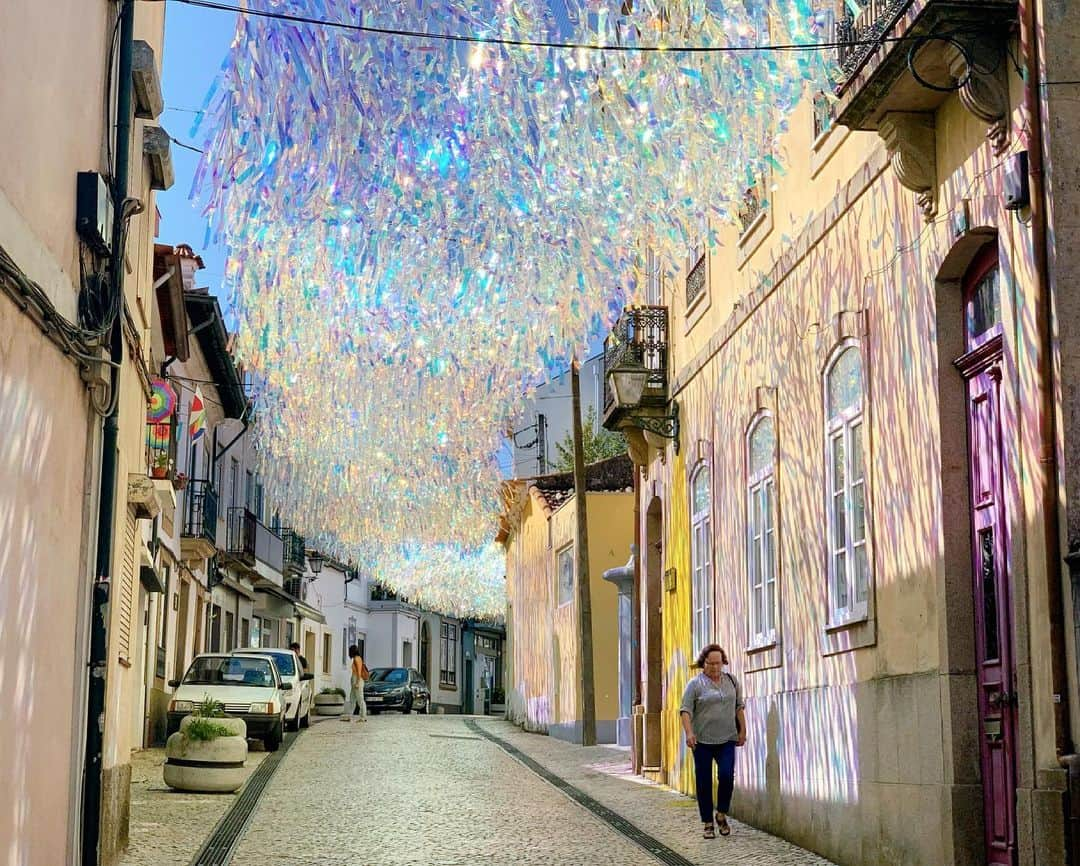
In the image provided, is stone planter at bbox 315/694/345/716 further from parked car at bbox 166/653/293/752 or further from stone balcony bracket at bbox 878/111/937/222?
stone balcony bracket at bbox 878/111/937/222

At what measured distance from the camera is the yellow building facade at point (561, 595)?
28.2m

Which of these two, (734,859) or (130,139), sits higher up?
(130,139)

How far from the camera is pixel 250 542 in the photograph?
124 feet

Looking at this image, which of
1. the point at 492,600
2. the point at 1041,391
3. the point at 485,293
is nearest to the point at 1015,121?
the point at 1041,391

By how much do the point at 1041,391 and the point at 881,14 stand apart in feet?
9.81

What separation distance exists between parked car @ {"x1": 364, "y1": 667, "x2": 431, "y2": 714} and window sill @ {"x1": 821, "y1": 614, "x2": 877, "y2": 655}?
37.1 m

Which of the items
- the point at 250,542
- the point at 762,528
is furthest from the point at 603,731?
the point at 762,528

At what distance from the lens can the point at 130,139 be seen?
10438 millimetres

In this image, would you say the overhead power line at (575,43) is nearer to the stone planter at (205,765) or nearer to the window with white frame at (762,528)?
the window with white frame at (762,528)

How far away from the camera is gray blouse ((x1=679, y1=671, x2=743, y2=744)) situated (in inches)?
526

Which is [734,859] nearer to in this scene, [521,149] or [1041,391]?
[1041,391]

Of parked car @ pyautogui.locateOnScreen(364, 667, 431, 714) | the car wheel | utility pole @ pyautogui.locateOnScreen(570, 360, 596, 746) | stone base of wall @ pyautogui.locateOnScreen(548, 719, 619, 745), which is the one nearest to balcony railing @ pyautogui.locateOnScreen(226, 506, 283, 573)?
parked car @ pyautogui.locateOnScreen(364, 667, 431, 714)

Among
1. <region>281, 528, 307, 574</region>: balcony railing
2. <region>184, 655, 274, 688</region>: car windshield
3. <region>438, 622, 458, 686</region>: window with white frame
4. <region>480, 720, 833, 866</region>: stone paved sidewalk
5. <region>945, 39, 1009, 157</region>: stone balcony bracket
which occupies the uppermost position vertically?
<region>281, 528, 307, 574</region>: balcony railing

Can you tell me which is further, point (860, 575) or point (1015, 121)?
point (860, 575)
